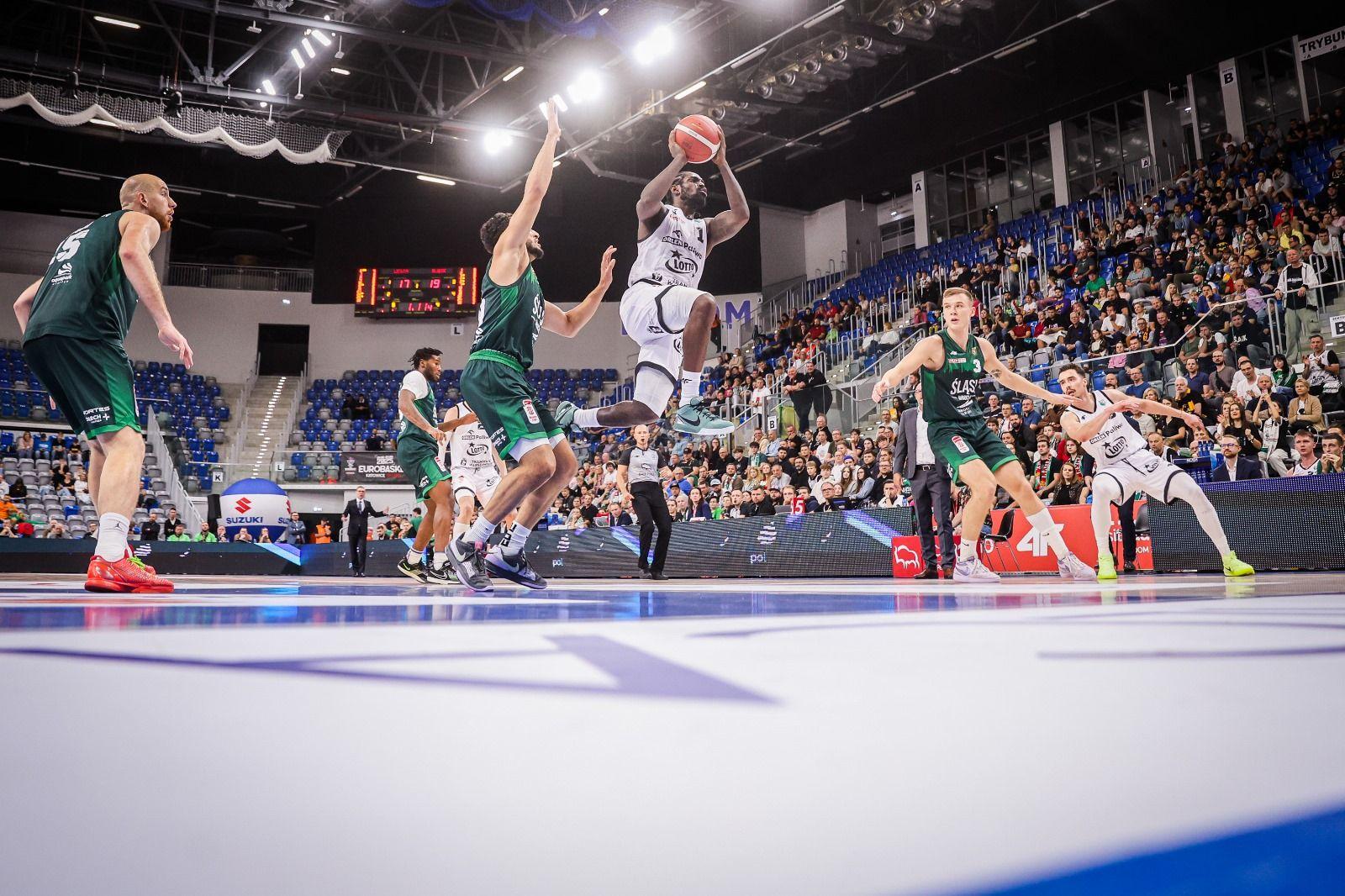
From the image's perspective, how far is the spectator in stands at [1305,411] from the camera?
719 centimetres

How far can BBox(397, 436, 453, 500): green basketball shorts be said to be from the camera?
20.3 ft

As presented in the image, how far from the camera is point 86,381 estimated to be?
3506 millimetres

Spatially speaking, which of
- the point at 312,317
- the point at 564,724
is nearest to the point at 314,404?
the point at 312,317

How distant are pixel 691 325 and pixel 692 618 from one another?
9.53 ft

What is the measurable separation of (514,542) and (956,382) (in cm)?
270

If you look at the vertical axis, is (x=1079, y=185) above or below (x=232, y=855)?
above

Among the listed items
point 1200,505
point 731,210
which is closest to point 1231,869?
point 731,210

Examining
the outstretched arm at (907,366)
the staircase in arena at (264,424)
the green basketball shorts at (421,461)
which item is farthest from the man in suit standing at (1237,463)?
the staircase in arena at (264,424)

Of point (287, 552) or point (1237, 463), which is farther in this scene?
point (287, 552)

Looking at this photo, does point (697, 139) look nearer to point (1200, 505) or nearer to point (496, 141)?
point (1200, 505)

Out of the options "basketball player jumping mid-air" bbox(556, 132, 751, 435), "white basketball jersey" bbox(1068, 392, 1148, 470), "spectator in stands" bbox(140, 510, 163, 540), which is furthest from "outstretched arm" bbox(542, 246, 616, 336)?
"spectator in stands" bbox(140, 510, 163, 540)

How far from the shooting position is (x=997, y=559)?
26.4 feet

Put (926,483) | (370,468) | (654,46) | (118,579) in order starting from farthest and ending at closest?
(370,468) < (654,46) < (926,483) < (118,579)

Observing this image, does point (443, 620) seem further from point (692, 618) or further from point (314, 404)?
point (314, 404)
